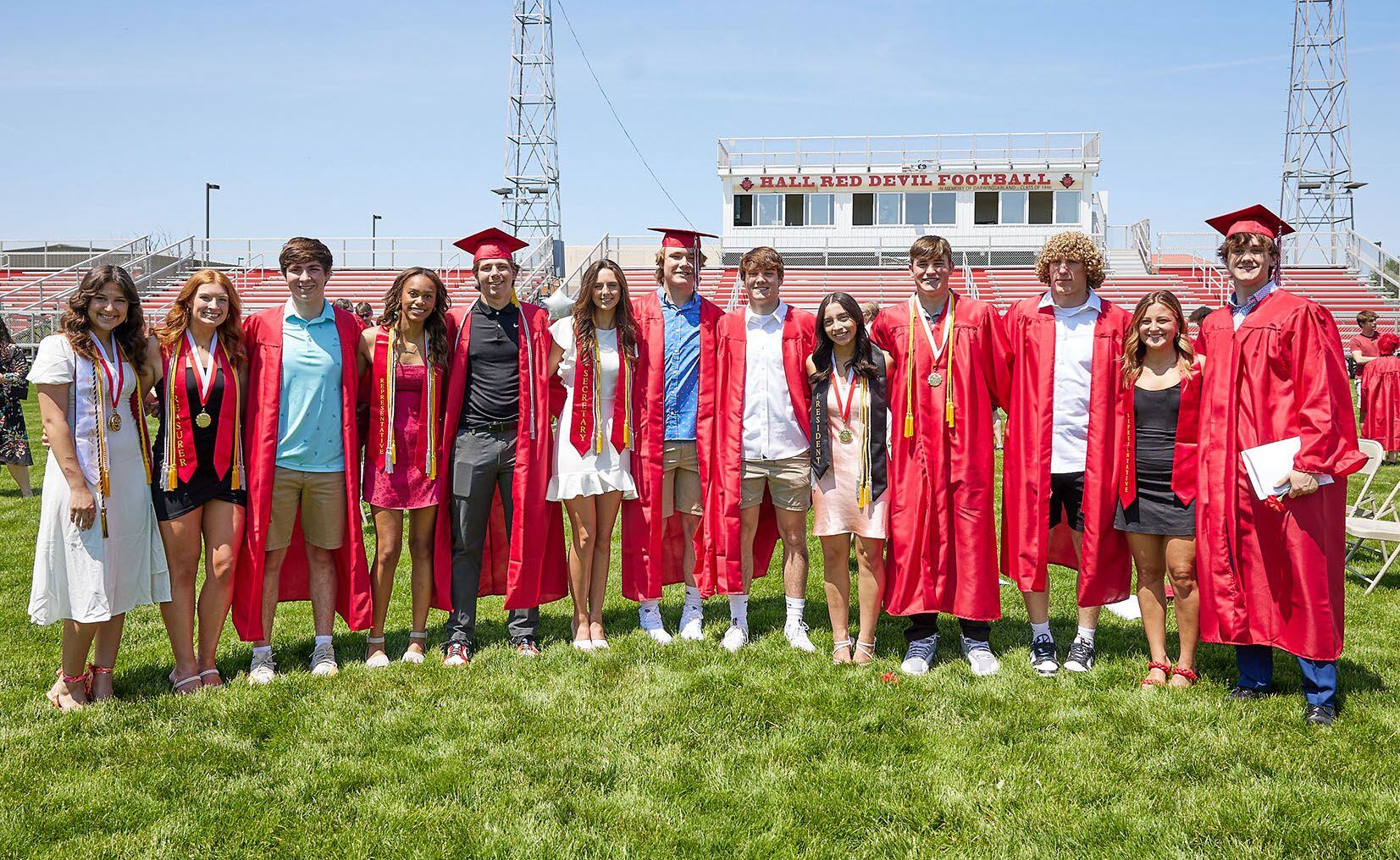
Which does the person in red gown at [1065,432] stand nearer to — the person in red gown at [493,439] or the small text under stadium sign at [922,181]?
the person in red gown at [493,439]

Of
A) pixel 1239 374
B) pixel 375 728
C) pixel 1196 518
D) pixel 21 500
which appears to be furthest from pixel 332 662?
pixel 21 500

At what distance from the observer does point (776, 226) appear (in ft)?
114

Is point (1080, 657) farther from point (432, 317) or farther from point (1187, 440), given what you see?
Result: point (432, 317)

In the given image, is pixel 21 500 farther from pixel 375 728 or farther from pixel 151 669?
pixel 375 728

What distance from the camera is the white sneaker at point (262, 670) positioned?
4633mm

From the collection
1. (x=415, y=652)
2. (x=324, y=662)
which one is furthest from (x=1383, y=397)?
(x=324, y=662)

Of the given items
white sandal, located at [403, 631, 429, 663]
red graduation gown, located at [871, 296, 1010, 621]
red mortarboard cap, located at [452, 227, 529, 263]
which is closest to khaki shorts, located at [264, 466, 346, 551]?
white sandal, located at [403, 631, 429, 663]

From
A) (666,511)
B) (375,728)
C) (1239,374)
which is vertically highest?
(1239,374)

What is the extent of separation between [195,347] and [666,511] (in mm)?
2428

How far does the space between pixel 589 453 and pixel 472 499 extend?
0.62 metres

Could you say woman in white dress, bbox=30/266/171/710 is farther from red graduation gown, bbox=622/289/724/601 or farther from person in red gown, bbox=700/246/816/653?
person in red gown, bbox=700/246/816/653

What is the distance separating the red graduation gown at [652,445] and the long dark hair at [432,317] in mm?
976

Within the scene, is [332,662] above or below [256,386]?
below

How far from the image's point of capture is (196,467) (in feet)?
14.3
